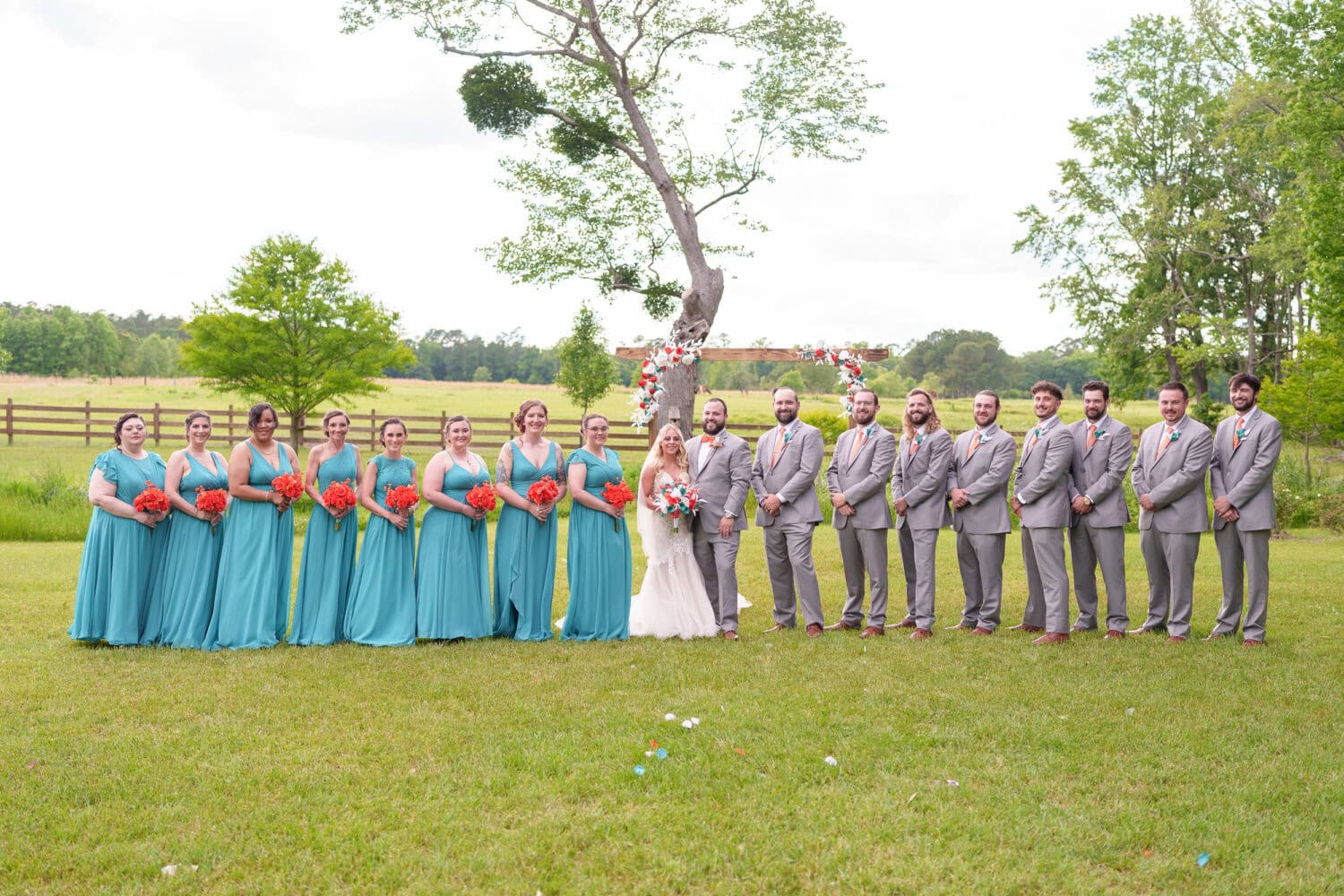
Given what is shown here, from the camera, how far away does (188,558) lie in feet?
30.5

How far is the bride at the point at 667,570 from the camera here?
32.6 feet

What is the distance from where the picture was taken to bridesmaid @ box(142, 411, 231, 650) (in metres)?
9.20

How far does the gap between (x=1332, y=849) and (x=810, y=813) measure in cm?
229

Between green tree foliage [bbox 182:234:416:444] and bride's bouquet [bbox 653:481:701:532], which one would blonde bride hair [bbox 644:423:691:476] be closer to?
bride's bouquet [bbox 653:481:701:532]

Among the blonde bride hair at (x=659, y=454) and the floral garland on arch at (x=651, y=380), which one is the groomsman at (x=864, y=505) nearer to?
the blonde bride hair at (x=659, y=454)

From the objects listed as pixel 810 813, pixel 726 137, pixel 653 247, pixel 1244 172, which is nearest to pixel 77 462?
pixel 653 247

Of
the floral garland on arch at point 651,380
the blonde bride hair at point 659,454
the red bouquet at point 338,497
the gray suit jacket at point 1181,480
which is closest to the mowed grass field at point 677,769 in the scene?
the gray suit jacket at point 1181,480

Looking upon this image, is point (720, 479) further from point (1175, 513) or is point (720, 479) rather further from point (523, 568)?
point (1175, 513)

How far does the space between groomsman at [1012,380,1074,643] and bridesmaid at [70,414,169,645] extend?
7.48m

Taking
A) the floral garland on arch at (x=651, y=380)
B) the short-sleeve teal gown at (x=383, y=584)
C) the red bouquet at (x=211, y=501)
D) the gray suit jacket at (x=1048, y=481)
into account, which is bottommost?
the short-sleeve teal gown at (x=383, y=584)

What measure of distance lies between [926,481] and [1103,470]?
1514mm

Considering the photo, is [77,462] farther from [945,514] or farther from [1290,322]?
[1290,322]

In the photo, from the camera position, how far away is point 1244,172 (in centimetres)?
3906

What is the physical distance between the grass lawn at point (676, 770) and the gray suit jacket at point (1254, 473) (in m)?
1.15
